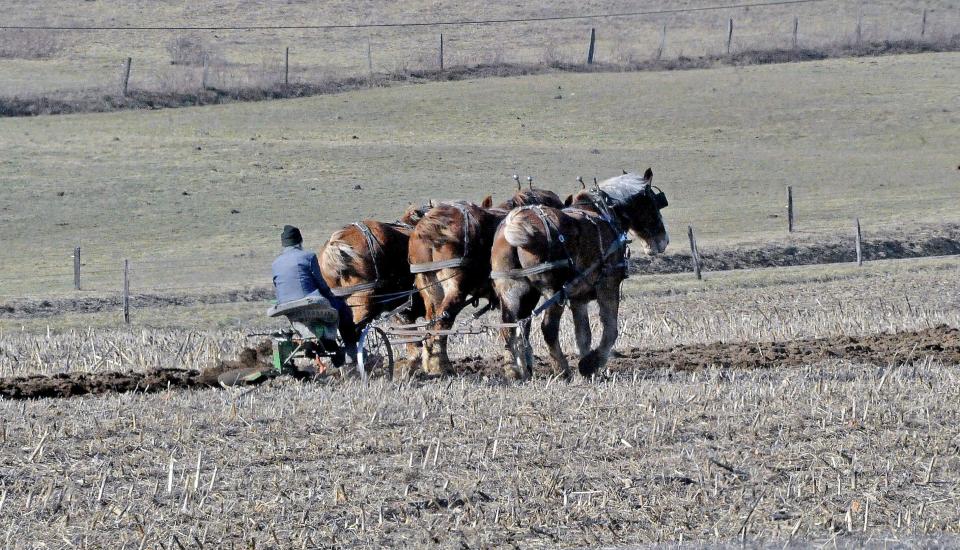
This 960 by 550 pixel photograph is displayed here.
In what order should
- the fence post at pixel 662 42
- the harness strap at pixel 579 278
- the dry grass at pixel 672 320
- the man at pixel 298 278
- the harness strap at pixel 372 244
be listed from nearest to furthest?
the man at pixel 298 278 → the harness strap at pixel 579 278 → the harness strap at pixel 372 244 → the dry grass at pixel 672 320 → the fence post at pixel 662 42

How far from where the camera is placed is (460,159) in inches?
1560

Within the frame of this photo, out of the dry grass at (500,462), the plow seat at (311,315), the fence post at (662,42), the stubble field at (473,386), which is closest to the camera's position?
the dry grass at (500,462)

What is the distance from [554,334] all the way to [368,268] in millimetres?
1846

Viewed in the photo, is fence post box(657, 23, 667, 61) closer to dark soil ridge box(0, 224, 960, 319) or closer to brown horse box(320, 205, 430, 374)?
dark soil ridge box(0, 224, 960, 319)

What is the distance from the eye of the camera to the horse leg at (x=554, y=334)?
523 inches

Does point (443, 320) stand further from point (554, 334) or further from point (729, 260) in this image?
point (729, 260)

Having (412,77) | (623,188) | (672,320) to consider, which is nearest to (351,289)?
(623,188)

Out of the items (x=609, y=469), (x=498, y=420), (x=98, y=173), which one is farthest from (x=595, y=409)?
(x=98, y=173)

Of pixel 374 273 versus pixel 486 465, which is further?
pixel 374 273

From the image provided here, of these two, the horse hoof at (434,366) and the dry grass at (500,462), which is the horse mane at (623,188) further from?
the horse hoof at (434,366)

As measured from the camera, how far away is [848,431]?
10.0 meters

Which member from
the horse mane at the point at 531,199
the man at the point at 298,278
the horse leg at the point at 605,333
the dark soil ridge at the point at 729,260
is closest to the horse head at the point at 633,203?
the horse mane at the point at 531,199

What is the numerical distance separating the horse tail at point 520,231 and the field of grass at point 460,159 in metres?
13.9

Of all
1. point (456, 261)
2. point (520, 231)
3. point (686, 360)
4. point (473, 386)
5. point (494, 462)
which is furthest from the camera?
point (686, 360)
